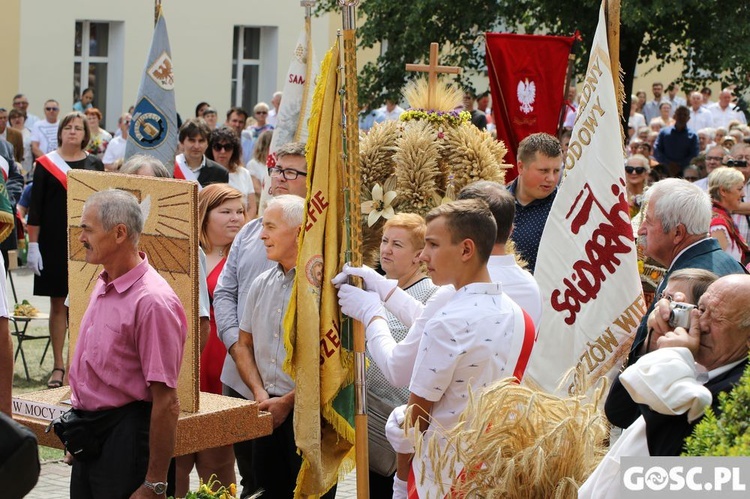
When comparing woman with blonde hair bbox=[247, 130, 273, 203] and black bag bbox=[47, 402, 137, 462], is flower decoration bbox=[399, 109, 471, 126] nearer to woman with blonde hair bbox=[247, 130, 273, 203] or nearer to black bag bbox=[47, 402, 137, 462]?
black bag bbox=[47, 402, 137, 462]

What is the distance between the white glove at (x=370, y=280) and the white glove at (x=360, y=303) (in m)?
0.04

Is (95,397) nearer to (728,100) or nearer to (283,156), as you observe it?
(283,156)

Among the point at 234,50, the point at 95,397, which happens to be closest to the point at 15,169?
the point at 95,397

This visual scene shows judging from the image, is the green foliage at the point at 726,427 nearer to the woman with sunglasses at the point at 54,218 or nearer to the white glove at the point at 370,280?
the white glove at the point at 370,280

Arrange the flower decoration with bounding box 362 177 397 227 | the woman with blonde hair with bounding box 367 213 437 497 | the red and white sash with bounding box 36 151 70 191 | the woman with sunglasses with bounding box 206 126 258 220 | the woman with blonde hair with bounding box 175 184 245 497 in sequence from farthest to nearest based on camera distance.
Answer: the woman with sunglasses with bounding box 206 126 258 220 → the red and white sash with bounding box 36 151 70 191 → the flower decoration with bounding box 362 177 397 227 → the woman with blonde hair with bounding box 175 184 245 497 → the woman with blonde hair with bounding box 367 213 437 497

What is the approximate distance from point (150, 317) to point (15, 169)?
799 centimetres

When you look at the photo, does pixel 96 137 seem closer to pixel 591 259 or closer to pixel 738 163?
pixel 738 163

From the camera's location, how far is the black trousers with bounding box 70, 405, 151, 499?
450 centimetres

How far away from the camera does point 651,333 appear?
3.90m

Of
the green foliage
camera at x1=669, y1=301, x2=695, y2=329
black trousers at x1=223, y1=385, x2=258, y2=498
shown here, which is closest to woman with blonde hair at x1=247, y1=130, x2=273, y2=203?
black trousers at x1=223, y1=385, x2=258, y2=498

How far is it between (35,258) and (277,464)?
4.94m

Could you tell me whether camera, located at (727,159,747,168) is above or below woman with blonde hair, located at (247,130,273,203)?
above

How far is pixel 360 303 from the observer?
15.5 feet

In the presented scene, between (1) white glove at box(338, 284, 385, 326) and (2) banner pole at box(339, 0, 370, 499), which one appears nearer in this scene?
(1) white glove at box(338, 284, 385, 326)
